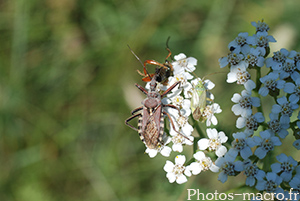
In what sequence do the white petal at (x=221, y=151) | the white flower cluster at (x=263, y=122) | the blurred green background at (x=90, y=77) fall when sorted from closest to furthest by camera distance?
the white flower cluster at (x=263, y=122)
the white petal at (x=221, y=151)
the blurred green background at (x=90, y=77)

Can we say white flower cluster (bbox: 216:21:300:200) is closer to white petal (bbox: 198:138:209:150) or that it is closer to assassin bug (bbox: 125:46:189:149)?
white petal (bbox: 198:138:209:150)

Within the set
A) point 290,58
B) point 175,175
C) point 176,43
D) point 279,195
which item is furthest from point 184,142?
point 176,43

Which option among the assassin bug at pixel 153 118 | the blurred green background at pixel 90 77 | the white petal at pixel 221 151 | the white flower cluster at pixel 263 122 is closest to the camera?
the white flower cluster at pixel 263 122

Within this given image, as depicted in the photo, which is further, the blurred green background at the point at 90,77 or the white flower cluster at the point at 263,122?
the blurred green background at the point at 90,77

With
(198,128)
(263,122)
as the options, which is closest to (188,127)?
(198,128)

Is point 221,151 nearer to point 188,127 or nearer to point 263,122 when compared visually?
point 188,127

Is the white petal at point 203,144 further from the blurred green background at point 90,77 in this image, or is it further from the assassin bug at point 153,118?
the blurred green background at point 90,77

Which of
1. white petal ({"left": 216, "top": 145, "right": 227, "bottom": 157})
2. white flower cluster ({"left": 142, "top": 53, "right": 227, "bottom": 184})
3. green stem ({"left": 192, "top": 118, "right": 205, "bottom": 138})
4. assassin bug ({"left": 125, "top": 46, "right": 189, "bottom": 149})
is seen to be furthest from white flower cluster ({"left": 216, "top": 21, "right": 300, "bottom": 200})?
assassin bug ({"left": 125, "top": 46, "right": 189, "bottom": 149})

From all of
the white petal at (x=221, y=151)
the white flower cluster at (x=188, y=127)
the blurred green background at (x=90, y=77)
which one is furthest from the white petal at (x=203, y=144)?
the blurred green background at (x=90, y=77)
